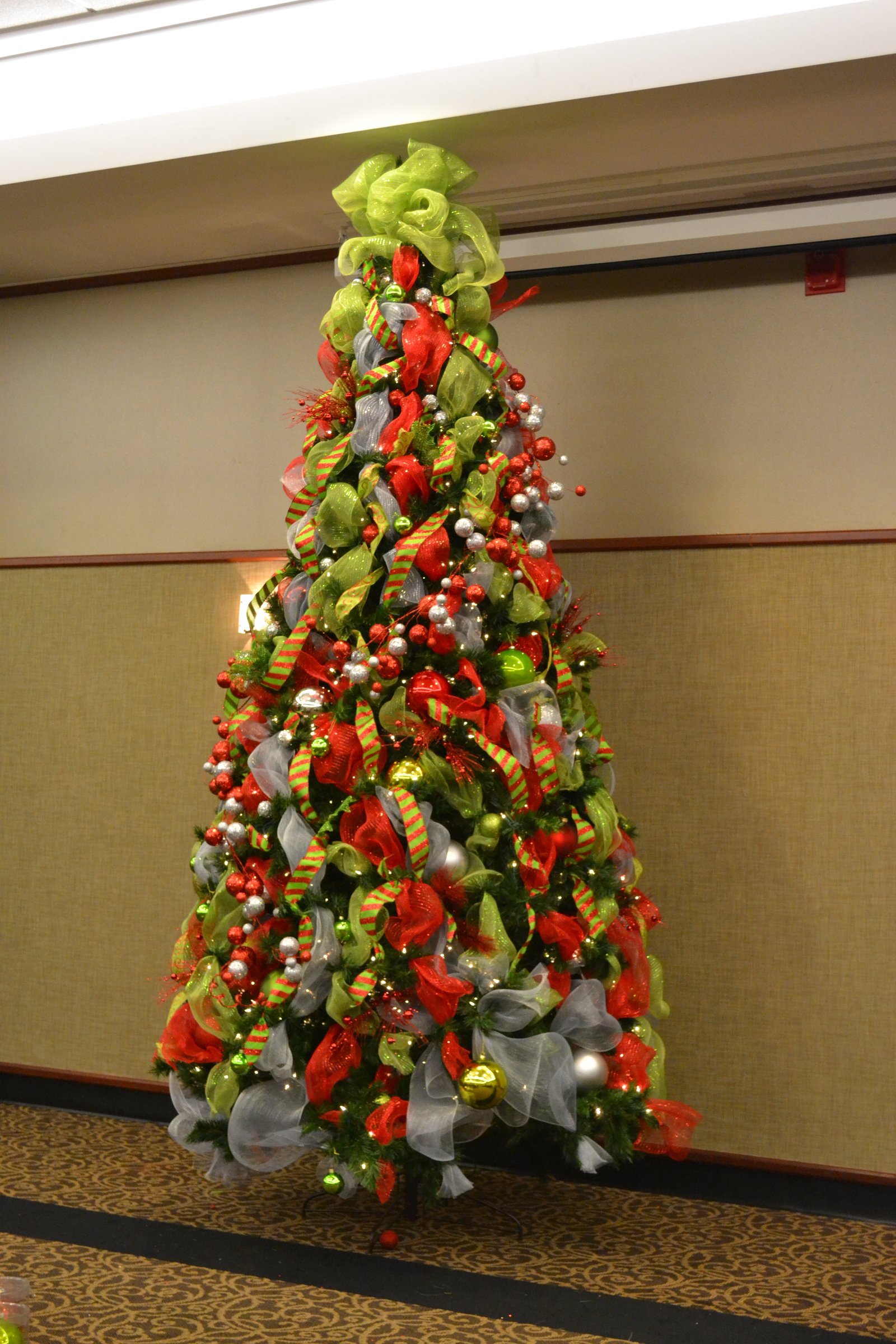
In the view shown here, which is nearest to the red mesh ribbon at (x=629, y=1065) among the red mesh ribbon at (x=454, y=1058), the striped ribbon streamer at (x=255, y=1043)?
the red mesh ribbon at (x=454, y=1058)

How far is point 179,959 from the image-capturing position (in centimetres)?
293

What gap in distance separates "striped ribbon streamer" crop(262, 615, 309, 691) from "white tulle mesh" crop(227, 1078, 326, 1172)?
84 centimetres

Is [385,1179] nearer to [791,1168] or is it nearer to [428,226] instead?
[791,1168]

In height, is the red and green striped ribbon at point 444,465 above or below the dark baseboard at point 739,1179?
above

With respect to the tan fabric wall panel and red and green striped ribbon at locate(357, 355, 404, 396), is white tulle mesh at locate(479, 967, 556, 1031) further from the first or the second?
red and green striped ribbon at locate(357, 355, 404, 396)

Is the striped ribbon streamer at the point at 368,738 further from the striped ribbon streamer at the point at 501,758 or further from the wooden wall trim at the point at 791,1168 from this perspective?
the wooden wall trim at the point at 791,1168

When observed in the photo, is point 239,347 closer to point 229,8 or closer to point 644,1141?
point 229,8

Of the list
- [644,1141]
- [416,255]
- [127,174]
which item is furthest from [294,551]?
[644,1141]

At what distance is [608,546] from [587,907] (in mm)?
1141

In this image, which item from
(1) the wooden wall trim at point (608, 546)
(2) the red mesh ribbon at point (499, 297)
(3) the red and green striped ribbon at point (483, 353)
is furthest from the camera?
(1) the wooden wall trim at point (608, 546)

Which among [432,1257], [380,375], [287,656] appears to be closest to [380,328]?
[380,375]

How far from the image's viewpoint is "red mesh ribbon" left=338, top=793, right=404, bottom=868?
8.59ft

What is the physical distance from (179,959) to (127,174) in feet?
6.53

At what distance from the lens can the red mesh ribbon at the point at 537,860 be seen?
106 inches
